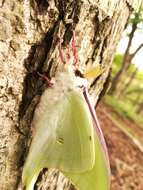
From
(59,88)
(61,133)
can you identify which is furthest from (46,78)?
(61,133)

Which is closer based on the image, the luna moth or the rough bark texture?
the rough bark texture

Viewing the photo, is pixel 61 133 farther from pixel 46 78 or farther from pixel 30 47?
pixel 30 47

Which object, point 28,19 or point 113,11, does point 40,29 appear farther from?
point 113,11

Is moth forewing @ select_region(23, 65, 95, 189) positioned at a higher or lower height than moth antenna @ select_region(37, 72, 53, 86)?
lower

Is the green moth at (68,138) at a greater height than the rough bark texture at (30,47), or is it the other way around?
the rough bark texture at (30,47)

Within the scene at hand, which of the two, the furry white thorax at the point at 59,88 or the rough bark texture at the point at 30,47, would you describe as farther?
the furry white thorax at the point at 59,88
